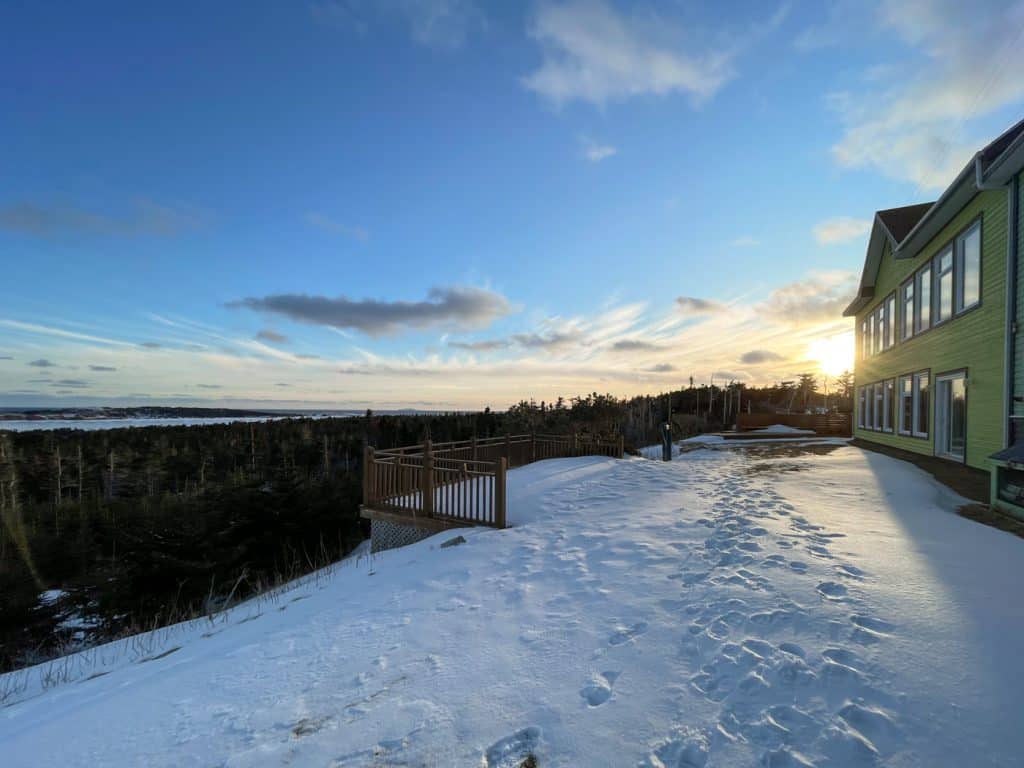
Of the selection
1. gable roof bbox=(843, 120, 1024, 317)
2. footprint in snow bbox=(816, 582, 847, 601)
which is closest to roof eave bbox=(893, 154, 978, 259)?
gable roof bbox=(843, 120, 1024, 317)

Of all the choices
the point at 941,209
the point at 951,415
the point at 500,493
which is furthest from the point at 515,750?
the point at 941,209

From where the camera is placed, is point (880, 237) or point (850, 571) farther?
point (880, 237)

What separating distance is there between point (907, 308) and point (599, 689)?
15.3 metres

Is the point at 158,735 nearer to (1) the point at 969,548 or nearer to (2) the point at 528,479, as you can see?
(1) the point at 969,548

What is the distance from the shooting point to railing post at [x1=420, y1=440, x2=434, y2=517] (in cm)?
768

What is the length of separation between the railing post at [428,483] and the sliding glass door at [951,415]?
421 inches

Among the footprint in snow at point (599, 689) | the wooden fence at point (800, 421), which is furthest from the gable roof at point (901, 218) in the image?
the footprint in snow at point (599, 689)

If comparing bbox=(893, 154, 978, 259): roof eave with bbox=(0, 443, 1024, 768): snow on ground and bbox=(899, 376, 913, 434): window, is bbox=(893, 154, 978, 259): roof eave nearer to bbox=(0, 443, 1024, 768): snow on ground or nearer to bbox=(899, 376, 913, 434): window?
bbox=(899, 376, 913, 434): window

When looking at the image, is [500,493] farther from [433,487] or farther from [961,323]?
[961,323]

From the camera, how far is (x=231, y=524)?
42.0ft

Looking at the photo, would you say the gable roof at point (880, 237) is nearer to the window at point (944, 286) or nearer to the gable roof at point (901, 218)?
the gable roof at point (901, 218)

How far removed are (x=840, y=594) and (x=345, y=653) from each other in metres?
→ 3.61

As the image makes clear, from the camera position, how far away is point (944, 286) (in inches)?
416

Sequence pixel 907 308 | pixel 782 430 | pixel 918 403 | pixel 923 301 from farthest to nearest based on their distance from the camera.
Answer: pixel 782 430 → pixel 907 308 → pixel 918 403 → pixel 923 301
